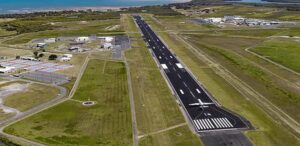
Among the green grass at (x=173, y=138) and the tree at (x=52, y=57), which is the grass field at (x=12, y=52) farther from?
the green grass at (x=173, y=138)

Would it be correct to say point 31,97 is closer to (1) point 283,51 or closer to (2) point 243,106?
(2) point 243,106

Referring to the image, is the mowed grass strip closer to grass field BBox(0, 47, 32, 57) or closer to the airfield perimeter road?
the airfield perimeter road

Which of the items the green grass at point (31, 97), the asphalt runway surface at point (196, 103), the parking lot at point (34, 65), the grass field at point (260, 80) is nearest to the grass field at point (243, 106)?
the asphalt runway surface at point (196, 103)

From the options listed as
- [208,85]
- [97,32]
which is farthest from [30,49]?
[208,85]

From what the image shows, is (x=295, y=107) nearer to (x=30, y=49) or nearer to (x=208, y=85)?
(x=208, y=85)

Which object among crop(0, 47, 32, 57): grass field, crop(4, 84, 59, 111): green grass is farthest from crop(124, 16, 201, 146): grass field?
crop(0, 47, 32, 57): grass field

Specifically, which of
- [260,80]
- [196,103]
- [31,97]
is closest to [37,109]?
[31,97]

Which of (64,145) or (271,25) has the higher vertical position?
(271,25)
